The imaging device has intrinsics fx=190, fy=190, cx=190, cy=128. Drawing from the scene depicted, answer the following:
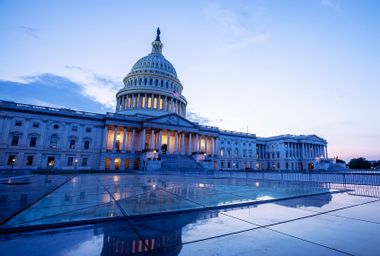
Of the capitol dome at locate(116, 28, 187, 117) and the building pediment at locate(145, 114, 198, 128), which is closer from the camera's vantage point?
the building pediment at locate(145, 114, 198, 128)

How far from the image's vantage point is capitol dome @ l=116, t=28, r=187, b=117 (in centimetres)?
7025

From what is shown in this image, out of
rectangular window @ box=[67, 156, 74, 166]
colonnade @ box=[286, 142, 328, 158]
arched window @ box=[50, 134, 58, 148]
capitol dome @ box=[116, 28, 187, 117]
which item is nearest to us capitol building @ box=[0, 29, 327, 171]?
capitol dome @ box=[116, 28, 187, 117]

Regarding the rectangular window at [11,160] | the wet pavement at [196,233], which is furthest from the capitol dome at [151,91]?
the wet pavement at [196,233]

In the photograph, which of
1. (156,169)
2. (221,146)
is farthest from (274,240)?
(221,146)

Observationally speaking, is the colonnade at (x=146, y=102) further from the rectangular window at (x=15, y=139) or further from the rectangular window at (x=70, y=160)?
the rectangular window at (x=15, y=139)

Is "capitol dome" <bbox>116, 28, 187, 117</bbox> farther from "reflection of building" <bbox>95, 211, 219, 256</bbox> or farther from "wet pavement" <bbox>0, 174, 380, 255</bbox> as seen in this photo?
"reflection of building" <bbox>95, 211, 219, 256</bbox>

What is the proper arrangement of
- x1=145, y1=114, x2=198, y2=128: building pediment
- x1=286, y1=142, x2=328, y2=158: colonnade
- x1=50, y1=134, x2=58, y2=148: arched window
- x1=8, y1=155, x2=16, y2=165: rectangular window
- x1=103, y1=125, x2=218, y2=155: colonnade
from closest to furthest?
1. x1=8, y1=155, x2=16, y2=165: rectangular window
2. x1=50, y1=134, x2=58, y2=148: arched window
3. x1=103, y1=125, x2=218, y2=155: colonnade
4. x1=145, y1=114, x2=198, y2=128: building pediment
5. x1=286, y1=142, x2=328, y2=158: colonnade

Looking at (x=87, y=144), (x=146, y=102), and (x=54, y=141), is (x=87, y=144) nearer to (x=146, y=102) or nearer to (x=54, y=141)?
(x=54, y=141)

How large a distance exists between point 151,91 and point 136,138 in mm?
19958

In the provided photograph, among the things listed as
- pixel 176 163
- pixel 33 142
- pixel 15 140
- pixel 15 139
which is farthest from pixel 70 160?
pixel 176 163

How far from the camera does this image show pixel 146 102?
7062 centimetres

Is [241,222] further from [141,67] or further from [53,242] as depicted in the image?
[141,67]

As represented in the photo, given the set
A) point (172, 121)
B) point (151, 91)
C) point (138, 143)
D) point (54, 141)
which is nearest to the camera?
point (54, 141)

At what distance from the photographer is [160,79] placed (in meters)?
77.4
